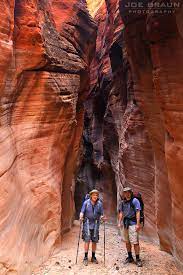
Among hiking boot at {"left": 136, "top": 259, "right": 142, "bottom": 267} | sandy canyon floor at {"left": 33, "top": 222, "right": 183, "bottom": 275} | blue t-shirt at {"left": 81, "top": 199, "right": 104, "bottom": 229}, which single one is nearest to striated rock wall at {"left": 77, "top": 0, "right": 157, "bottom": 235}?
sandy canyon floor at {"left": 33, "top": 222, "right": 183, "bottom": 275}

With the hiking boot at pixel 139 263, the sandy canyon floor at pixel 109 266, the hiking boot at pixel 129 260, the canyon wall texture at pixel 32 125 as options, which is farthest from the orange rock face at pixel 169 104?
the canyon wall texture at pixel 32 125

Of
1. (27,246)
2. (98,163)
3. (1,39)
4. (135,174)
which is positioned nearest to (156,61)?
(1,39)

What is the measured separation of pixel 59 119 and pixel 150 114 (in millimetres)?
3402

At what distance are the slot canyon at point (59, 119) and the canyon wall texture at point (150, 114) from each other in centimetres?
4

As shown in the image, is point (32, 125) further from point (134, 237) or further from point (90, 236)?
point (134, 237)

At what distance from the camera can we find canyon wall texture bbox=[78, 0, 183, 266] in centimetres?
926

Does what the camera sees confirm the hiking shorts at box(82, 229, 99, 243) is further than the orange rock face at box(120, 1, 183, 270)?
No

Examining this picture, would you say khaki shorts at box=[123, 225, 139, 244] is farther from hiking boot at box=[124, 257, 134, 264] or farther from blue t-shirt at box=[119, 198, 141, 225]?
hiking boot at box=[124, 257, 134, 264]

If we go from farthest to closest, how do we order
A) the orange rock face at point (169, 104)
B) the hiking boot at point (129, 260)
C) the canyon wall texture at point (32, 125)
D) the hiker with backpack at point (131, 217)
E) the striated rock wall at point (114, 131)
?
the striated rock wall at point (114, 131)
the orange rock face at point (169, 104)
the hiking boot at point (129, 260)
the hiker with backpack at point (131, 217)
the canyon wall texture at point (32, 125)

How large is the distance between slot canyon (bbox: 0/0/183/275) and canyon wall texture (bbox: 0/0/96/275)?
3 centimetres

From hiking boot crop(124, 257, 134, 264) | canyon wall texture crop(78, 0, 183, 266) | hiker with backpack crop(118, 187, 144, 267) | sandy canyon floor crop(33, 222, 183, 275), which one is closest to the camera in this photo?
sandy canyon floor crop(33, 222, 183, 275)

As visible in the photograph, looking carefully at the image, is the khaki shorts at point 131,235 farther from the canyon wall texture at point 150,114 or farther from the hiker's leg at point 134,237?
the canyon wall texture at point 150,114

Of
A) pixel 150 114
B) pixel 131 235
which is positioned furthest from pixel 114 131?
pixel 131 235

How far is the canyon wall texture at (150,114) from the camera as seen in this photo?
30.4 feet
